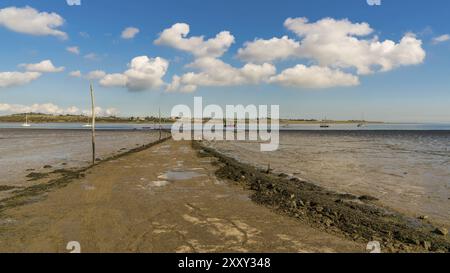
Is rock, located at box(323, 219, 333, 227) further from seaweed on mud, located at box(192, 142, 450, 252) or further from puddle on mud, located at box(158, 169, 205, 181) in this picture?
puddle on mud, located at box(158, 169, 205, 181)

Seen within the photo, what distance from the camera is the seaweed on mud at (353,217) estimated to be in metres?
8.87

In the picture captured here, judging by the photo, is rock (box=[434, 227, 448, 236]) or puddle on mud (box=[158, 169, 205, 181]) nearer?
rock (box=[434, 227, 448, 236])

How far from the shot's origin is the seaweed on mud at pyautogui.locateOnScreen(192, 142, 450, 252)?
8.87 meters

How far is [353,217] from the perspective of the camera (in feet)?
36.5

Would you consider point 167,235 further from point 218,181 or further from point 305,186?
point 305,186

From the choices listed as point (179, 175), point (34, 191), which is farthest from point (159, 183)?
point (34, 191)

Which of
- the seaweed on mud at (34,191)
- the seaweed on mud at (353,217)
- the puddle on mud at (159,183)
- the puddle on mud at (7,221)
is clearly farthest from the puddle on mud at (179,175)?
the puddle on mud at (7,221)

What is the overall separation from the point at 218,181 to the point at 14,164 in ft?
58.5

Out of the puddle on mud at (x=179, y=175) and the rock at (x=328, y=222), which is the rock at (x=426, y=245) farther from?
the puddle on mud at (x=179, y=175)

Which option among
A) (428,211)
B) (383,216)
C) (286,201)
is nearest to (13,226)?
(286,201)

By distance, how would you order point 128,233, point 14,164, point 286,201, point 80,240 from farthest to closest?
1. point 14,164
2. point 286,201
3. point 128,233
4. point 80,240

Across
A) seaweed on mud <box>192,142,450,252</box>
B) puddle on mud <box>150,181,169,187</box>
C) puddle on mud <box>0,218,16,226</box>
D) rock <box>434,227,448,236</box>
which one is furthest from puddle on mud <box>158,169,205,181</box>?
rock <box>434,227,448,236</box>

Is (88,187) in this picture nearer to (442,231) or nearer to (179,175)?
(179,175)

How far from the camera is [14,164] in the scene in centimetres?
2580
